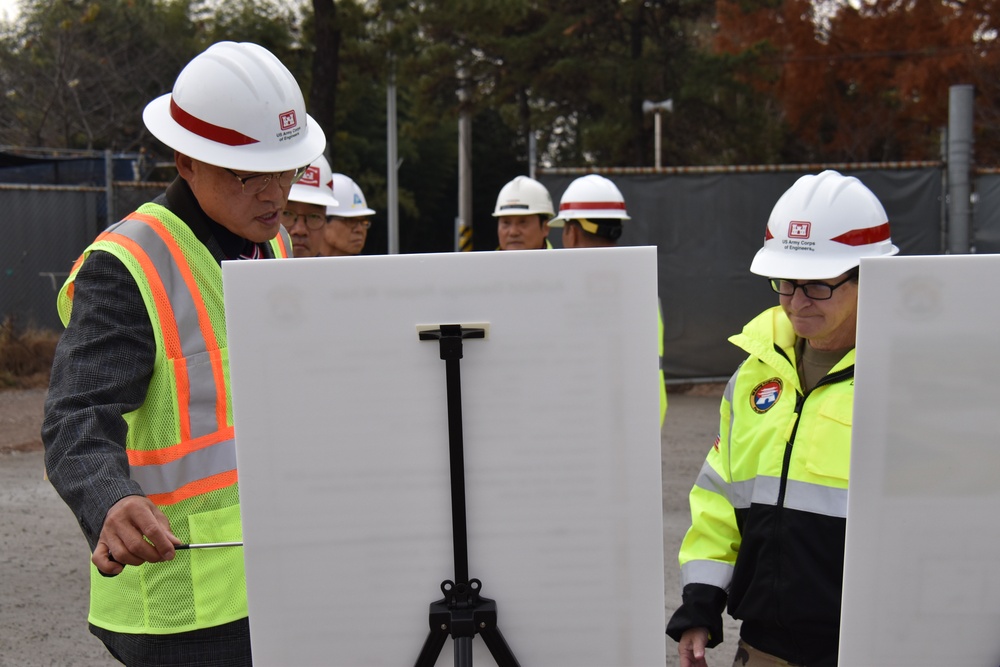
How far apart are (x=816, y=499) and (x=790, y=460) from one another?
0.11m

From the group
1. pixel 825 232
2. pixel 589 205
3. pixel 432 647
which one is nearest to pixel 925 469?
pixel 432 647

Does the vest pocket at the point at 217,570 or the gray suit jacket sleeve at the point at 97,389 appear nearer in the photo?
the gray suit jacket sleeve at the point at 97,389

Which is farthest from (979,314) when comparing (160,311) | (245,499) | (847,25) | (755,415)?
(847,25)

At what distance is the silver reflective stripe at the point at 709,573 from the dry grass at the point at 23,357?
1098 cm

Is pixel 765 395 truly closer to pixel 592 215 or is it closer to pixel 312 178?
pixel 312 178

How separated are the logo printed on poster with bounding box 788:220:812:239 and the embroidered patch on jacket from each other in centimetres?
36

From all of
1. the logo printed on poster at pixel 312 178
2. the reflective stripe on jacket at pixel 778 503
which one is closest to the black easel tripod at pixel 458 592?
the reflective stripe on jacket at pixel 778 503

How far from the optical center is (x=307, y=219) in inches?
215

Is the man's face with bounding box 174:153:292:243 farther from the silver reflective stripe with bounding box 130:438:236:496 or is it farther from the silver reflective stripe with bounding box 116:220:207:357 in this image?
the silver reflective stripe with bounding box 130:438:236:496

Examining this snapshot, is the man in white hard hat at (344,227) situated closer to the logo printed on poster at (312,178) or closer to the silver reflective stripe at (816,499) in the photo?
the logo printed on poster at (312,178)

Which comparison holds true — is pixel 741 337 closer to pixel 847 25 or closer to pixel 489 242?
pixel 847 25

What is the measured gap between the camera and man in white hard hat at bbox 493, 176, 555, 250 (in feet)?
22.0

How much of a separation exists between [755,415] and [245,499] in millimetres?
1382

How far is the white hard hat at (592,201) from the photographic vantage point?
654cm
